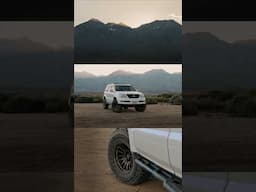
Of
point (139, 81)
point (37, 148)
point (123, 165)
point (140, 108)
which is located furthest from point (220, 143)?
point (37, 148)

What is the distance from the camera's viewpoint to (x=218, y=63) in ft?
21.2

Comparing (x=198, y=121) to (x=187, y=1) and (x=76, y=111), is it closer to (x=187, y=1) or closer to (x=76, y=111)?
(x=76, y=111)

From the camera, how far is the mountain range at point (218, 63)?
609 centimetres

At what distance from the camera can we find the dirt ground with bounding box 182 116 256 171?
6.10 metres

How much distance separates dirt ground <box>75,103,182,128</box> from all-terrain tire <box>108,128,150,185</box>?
6.4 inches

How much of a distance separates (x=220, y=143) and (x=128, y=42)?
2.04 meters

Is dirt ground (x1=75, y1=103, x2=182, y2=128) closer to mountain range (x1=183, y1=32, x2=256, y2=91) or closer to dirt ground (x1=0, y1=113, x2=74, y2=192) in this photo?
dirt ground (x1=0, y1=113, x2=74, y2=192)

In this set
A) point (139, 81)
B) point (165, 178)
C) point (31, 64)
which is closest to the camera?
point (165, 178)

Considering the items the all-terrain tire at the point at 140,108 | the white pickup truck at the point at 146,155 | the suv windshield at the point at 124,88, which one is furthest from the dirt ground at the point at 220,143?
the white pickup truck at the point at 146,155

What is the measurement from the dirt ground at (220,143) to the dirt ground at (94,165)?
988 mm

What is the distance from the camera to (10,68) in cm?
612

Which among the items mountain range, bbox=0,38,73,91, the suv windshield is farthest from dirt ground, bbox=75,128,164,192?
mountain range, bbox=0,38,73,91

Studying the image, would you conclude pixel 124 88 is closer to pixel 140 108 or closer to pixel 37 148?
pixel 140 108

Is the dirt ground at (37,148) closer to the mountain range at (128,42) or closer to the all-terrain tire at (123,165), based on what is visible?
the all-terrain tire at (123,165)
